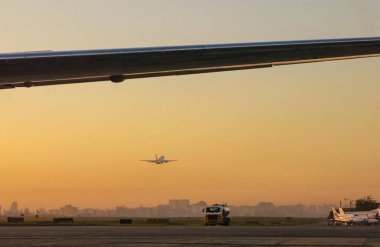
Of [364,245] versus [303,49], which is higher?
[303,49]

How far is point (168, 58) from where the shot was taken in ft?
36.7

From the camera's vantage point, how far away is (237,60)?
38.2 feet

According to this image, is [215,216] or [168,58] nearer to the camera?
[168,58]

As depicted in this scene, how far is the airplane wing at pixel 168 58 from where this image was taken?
1070cm

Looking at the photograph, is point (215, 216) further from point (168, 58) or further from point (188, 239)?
point (168, 58)

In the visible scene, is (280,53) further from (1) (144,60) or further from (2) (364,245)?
(2) (364,245)

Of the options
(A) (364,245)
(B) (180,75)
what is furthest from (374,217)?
(B) (180,75)

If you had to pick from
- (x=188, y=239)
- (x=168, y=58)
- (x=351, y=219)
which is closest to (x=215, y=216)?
(x=351, y=219)

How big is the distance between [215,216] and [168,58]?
2597 inches

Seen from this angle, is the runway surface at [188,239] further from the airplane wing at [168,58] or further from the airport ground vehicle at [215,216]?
the airport ground vehicle at [215,216]

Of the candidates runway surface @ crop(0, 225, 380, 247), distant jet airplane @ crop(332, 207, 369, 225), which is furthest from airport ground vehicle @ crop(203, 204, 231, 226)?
distant jet airplane @ crop(332, 207, 369, 225)

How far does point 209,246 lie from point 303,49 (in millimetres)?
15356

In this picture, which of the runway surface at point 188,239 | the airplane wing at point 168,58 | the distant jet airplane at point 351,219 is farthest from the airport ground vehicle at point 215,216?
the airplane wing at point 168,58

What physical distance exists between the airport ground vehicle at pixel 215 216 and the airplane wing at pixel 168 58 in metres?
64.8
